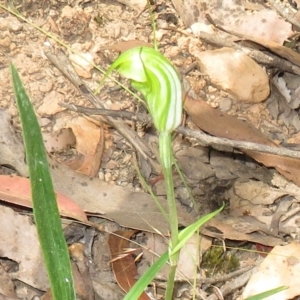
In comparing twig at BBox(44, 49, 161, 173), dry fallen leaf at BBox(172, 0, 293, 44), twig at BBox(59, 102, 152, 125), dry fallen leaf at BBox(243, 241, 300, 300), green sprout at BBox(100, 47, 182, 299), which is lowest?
dry fallen leaf at BBox(243, 241, 300, 300)

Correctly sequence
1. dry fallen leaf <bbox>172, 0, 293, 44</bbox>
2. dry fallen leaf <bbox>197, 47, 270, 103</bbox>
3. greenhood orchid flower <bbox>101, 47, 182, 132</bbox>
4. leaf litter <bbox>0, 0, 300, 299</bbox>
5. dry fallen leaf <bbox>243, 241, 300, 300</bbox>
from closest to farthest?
greenhood orchid flower <bbox>101, 47, 182, 132</bbox>
dry fallen leaf <bbox>243, 241, 300, 300</bbox>
leaf litter <bbox>0, 0, 300, 299</bbox>
dry fallen leaf <bbox>197, 47, 270, 103</bbox>
dry fallen leaf <bbox>172, 0, 293, 44</bbox>

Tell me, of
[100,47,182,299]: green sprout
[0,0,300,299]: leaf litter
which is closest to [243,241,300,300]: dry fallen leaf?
[0,0,300,299]: leaf litter

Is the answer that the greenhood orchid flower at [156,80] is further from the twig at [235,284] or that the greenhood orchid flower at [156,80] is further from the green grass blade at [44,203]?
the twig at [235,284]

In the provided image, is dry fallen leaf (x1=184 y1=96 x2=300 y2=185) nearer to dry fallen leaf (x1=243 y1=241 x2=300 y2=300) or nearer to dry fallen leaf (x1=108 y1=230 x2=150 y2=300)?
dry fallen leaf (x1=243 y1=241 x2=300 y2=300)

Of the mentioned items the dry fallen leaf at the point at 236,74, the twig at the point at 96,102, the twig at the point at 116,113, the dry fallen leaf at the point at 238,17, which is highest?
the dry fallen leaf at the point at 238,17

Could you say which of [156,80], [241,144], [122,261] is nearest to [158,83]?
[156,80]

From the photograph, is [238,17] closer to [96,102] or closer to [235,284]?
[96,102]

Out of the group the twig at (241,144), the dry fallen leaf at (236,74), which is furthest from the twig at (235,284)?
the dry fallen leaf at (236,74)

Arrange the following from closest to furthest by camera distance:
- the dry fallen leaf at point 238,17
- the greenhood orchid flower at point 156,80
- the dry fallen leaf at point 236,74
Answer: the greenhood orchid flower at point 156,80
the dry fallen leaf at point 236,74
the dry fallen leaf at point 238,17
